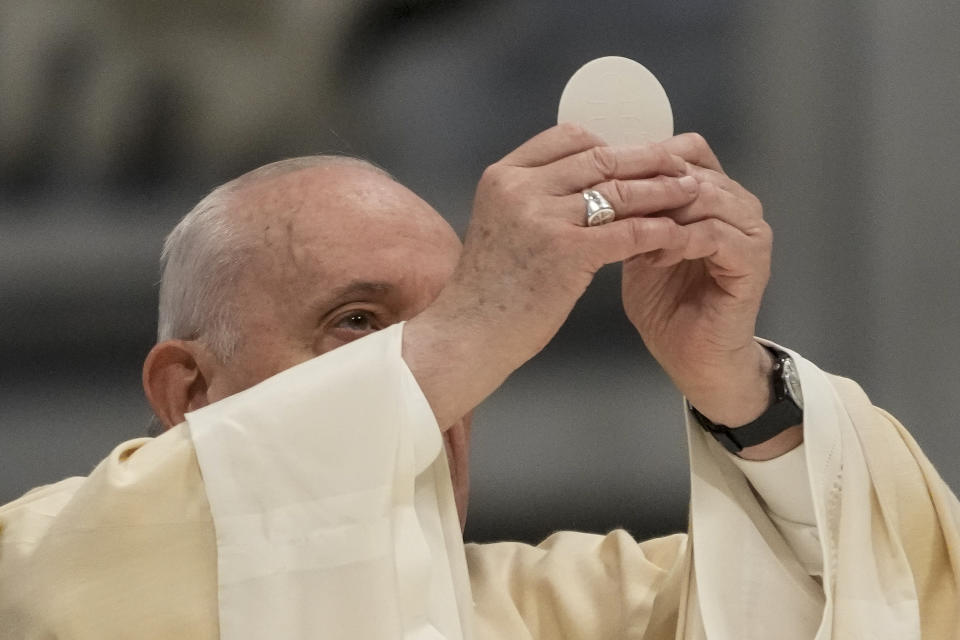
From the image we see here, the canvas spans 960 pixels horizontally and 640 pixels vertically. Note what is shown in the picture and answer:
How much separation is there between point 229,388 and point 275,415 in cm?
46

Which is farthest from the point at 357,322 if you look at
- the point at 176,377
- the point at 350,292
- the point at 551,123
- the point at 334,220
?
the point at 551,123

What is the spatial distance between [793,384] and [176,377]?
2.85 ft

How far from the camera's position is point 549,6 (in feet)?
8.93

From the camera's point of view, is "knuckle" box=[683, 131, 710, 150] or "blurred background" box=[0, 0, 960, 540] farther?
"blurred background" box=[0, 0, 960, 540]

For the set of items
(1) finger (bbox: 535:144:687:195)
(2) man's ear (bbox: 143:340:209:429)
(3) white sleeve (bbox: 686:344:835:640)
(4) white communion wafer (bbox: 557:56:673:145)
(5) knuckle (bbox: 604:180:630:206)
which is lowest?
(3) white sleeve (bbox: 686:344:835:640)

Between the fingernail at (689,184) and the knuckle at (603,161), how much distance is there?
8cm

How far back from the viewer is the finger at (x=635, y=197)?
1.37 meters

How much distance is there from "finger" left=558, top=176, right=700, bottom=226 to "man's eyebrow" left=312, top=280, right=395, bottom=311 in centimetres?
42


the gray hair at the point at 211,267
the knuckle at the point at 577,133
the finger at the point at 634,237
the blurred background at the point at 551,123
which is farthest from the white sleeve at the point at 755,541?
the blurred background at the point at 551,123

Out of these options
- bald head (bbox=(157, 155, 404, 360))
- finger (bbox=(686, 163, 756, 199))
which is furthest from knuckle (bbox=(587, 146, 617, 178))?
bald head (bbox=(157, 155, 404, 360))

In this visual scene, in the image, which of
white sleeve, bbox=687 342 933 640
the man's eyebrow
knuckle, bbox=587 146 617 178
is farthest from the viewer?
the man's eyebrow

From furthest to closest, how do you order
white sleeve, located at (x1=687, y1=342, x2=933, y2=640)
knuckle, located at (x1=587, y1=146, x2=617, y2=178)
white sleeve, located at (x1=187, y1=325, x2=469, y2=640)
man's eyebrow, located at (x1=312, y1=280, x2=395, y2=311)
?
man's eyebrow, located at (x1=312, y1=280, x2=395, y2=311)
white sleeve, located at (x1=687, y1=342, x2=933, y2=640)
knuckle, located at (x1=587, y1=146, x2=617, y2=178)
white sleeve, located at (x1=187, y1=325, x2=469, y2=640)

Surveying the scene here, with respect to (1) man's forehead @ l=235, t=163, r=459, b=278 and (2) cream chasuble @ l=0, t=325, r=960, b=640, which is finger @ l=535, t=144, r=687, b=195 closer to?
(2) cream chasuble @ l=0, t=325, r=960, b=640

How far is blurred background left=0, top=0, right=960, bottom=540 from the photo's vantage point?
8.66ft
